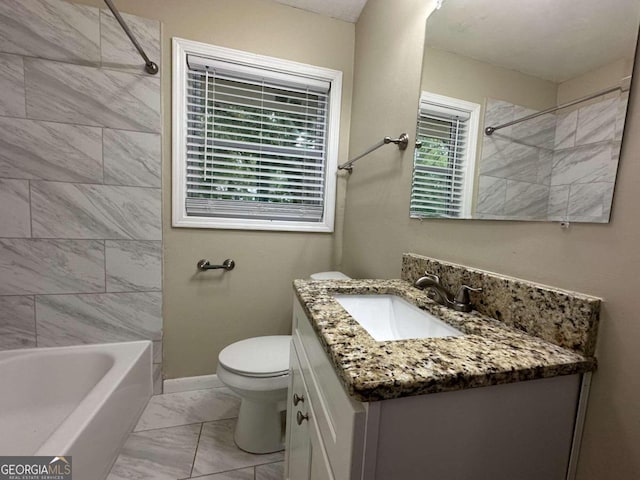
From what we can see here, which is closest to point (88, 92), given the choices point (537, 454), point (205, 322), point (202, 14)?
point (202, 14)

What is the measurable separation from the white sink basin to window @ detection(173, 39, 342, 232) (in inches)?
36.6

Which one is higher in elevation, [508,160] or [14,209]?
[508,160]

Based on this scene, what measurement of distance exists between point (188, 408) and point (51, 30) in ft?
6.90

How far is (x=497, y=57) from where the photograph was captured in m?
0.82

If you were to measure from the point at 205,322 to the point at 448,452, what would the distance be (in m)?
1.56

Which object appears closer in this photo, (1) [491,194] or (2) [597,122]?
(2) [597,122]

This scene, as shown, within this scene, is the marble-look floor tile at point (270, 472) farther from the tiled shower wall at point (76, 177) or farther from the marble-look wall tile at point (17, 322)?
the marble-look wall tile at point (17, 322)

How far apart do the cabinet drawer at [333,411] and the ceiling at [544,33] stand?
2.74 ft

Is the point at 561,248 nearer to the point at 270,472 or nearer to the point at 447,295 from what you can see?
the point at 447,295

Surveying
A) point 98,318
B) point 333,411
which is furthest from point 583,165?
point 98,318

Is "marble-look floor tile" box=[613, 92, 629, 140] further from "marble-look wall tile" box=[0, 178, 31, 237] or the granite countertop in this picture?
"marble-look wall tile" box=[0, 178, 31, 237]

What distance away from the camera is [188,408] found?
1604 millimetres

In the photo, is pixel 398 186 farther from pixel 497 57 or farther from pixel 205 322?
A: pixel 205 322

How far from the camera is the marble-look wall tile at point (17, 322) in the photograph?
1.48m
